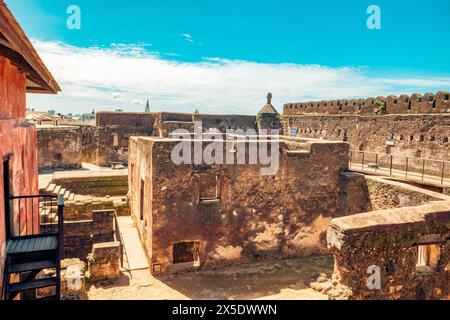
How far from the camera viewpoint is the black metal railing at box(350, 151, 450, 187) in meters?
13.0

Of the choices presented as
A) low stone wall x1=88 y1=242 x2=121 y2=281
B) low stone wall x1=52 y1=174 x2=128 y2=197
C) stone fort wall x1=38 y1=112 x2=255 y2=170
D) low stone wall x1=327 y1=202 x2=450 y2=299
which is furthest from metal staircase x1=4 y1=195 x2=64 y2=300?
stone fort wall x1=38 y1=112 x2=255 y2=170

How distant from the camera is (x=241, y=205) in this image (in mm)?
11422

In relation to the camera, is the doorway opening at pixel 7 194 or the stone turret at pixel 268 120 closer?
the doorway opening at pixel 7 194

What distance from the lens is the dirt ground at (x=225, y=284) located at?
366 inches

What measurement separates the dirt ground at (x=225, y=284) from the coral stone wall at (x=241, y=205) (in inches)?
18.5

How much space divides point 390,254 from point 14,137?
833 centimetres

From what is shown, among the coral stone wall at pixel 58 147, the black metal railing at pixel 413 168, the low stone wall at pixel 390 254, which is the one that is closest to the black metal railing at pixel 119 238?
the low stone wall at pixel 390 254

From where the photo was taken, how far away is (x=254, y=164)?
11.5 m

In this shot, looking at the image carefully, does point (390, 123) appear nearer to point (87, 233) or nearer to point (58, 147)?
point (87, 233)

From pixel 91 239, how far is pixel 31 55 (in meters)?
10.2

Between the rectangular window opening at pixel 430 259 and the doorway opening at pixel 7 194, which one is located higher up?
the doorway opening at pixel 7 194

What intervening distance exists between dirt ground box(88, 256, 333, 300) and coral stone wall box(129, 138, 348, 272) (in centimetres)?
47

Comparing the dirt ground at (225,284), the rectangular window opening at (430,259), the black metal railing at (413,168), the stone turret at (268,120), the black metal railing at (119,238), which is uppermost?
the stone turret at (268,120)

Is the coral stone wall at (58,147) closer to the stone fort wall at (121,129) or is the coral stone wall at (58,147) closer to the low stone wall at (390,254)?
the stone fort wall at (121,129)
